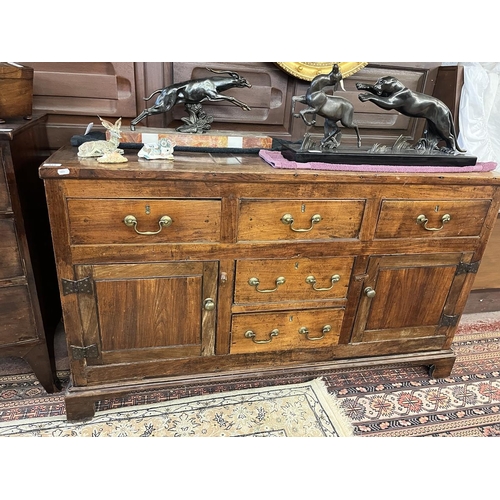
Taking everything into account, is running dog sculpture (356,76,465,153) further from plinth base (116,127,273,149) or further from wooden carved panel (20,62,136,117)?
wooden carved panel (20,62,136,117)

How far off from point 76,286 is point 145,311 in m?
0.23

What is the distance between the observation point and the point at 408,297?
61.3 inches

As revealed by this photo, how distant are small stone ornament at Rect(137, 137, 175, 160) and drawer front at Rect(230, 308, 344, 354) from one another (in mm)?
610

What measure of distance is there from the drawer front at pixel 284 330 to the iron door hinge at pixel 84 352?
483mm

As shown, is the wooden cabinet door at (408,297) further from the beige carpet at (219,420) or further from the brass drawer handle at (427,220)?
the beige carpet at (219,420)

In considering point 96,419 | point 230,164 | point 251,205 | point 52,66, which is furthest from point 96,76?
point 96,419

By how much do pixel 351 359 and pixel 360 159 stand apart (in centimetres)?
82

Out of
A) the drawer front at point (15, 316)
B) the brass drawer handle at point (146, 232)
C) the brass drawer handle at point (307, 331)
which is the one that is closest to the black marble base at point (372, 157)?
the brass drawer handle at point (146, 232)

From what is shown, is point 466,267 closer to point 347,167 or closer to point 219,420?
point 347,167

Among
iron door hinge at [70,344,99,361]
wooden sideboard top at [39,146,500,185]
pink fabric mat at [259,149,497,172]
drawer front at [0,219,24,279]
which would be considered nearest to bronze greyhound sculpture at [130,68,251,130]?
wooden sideboard top at [39,146,500,185]

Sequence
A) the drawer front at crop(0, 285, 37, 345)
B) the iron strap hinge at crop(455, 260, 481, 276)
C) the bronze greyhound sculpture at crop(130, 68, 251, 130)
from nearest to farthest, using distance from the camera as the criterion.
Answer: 1. the drawer front at crop(0, 285, 37, 345)
2. the bronze greyhound sculpture at crop(130, 68, 251, 130)
3. the iron strap hinge at crop(455, 260, 481, 276)

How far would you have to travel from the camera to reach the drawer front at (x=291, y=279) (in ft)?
4.44

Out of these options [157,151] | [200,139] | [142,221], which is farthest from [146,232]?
[200,139]

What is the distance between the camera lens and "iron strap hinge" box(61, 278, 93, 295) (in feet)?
4.01
